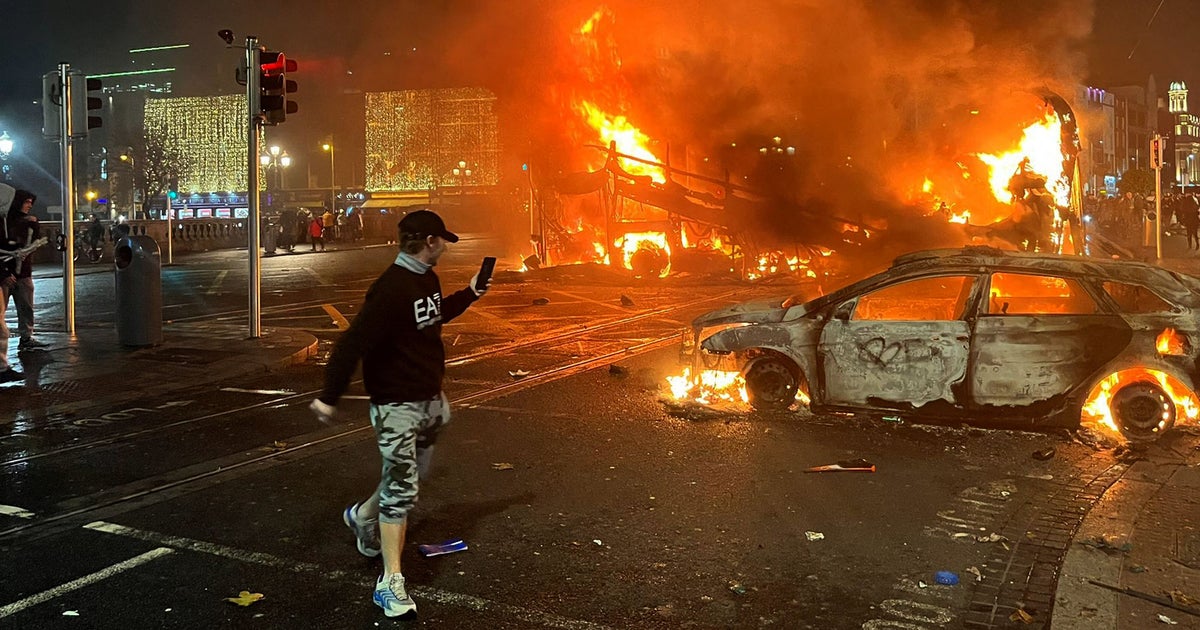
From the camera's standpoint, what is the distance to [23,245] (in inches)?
419

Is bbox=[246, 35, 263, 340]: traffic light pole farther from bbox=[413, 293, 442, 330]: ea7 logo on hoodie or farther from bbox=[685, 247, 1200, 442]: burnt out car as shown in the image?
bbox=[413, 293, 442, 330]: ea7 logo on hoodie

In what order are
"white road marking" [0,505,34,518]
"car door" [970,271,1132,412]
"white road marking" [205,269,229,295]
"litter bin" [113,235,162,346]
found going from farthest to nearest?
1. "white road marking" [205,269,229,295]
2. "litter bin" [113,235,162,346]
3. "car door" [970,271,1132,412]
4. "white road marking" [0,505,34,518]

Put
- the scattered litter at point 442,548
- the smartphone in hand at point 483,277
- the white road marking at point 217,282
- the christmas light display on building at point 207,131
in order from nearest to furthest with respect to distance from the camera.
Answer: the smartphone in hand at point 483,277
the scattered litter at point 442,548
the white road marking at point 217,282
the christmas light display on building at point 207,131

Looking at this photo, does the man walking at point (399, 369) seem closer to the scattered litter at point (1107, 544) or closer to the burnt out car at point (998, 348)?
the scattered litter at point (1107, 544)

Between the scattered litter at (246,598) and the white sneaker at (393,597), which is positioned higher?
the white sneaker at (393,597)

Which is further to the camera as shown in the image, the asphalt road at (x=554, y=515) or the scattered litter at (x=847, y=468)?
the scattered litter at (x=847, y=468)

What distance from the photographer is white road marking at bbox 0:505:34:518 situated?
17.8ft

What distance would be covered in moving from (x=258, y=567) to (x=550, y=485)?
195cm

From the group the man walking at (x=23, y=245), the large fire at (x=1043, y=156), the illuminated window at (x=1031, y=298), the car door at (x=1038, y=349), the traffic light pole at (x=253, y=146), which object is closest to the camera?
the car door at (x=1038, y=349)

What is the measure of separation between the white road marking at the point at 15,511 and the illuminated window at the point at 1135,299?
7172 mm

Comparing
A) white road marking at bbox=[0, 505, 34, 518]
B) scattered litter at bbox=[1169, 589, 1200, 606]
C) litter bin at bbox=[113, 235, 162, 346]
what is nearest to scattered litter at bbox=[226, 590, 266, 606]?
white road marking at bbox=[0, 505, 34, 518]

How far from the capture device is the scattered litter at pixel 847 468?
6.33 meters

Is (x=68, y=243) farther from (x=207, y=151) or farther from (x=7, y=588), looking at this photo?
(x=207, y=151)

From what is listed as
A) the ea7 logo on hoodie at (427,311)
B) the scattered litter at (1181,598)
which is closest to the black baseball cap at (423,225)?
the ea7 logo on hoodie at (427,311)
